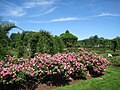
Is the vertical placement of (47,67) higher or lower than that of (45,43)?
lower

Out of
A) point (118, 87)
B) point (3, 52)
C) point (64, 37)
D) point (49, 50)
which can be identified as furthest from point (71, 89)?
point (64, 37)

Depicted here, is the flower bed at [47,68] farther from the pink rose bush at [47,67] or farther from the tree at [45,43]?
the tree at [45,43]

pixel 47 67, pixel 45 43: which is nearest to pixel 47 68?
pixel 47 67

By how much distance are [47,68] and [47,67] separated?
0.04 m

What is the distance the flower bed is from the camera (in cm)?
586

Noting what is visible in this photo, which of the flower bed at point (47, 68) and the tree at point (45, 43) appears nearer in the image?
the flower bed at point (47, 68)

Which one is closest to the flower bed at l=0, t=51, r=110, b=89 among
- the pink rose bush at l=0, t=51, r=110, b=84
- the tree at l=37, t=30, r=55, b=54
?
the pink rose bush at l=0, t=51, r=110, b=84

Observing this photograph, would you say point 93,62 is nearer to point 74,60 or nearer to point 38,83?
point 74,60

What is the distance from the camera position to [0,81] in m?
5.66

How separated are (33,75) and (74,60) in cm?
221

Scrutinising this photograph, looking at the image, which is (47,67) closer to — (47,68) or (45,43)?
(47,68)

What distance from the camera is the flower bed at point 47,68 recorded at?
19.2 feet

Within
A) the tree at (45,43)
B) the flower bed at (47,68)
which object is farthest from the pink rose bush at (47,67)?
the tree at (45,43)

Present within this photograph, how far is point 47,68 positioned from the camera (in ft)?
21.6
